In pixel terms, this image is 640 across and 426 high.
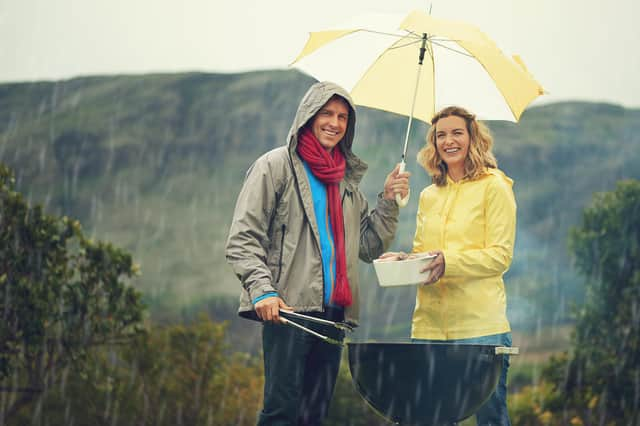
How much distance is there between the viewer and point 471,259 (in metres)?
2.74

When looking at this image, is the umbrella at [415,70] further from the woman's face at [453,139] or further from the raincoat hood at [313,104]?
the raincoat hood at [313,104]

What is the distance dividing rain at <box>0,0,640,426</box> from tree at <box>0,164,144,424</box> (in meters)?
0.01

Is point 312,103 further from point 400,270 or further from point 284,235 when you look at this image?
point 400,270

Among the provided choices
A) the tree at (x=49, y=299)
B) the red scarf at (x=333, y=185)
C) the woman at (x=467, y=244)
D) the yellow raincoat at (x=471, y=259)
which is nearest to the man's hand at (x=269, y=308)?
the red scarf at (x=333, y=185)

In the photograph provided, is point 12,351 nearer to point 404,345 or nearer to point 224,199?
point 404,345

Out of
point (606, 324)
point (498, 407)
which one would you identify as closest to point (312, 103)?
point (498, 407)

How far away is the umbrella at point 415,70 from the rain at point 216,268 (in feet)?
3.70

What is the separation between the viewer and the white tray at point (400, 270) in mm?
2656

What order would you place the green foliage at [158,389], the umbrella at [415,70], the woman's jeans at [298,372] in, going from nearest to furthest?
the woman's jeans at [298,372] < the umbrella at [415,70] < the green foliage at [158,389]

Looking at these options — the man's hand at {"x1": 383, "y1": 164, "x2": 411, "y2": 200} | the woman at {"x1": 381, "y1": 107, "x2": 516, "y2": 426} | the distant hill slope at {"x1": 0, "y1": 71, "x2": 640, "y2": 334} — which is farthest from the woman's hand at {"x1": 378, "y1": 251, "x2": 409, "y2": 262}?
the distant hill slope at {"x1": 0, "y1": 71, "x2": 640, "y2": 334}

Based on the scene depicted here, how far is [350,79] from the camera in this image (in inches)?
128

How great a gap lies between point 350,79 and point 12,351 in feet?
10.7

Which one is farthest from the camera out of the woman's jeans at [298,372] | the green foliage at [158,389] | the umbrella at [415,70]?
the green foliage at [158,389]

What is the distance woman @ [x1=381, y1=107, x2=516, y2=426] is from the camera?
9.11 feet
